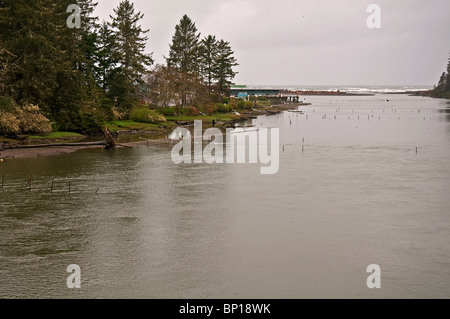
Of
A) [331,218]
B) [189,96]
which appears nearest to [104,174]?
[331,218]

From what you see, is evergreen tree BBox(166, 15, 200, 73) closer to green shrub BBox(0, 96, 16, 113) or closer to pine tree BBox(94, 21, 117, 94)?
pine tree BBox(94, 21, 117, 94)

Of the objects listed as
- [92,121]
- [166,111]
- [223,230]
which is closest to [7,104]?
[92,121]

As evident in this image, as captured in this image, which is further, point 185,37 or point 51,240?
point 185,37

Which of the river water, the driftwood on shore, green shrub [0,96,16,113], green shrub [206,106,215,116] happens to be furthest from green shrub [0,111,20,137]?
green shrub [206,106,215,116]

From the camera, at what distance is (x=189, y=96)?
110 m

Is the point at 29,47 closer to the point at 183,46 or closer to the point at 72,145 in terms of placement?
the point at 72,145

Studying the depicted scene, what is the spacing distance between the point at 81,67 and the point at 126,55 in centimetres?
1166

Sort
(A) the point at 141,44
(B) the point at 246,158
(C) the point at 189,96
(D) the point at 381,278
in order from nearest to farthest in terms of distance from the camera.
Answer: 1. (D) the point at 381,278
2. (B) the point at 246,158
3. (A) the point at 141,44
4. (C) the point at 189,96

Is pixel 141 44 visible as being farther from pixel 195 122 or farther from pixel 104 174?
pixel 104 174

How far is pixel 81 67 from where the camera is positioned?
77.2 meters

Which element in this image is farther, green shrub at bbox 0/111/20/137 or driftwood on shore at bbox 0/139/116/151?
driftwood on shore at bbox 0/139/116/151

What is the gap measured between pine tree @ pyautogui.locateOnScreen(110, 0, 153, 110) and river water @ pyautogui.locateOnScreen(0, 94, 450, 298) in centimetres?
3659

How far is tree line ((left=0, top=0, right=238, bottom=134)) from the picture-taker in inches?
2344

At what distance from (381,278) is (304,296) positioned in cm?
417
